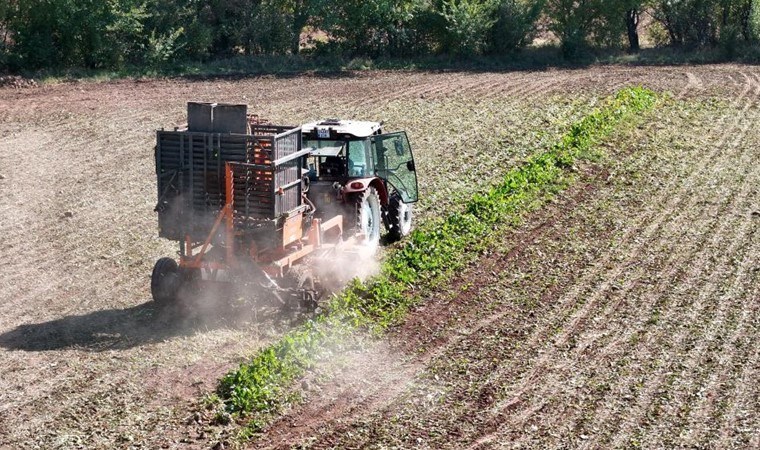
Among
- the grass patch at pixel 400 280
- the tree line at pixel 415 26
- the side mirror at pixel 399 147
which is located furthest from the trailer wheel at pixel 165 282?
the tree line at pixel 415 26

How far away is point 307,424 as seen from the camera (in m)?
11.8

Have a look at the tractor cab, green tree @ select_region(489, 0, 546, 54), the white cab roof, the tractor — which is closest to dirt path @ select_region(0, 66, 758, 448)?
the tractor

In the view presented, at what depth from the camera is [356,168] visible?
55.6 ft

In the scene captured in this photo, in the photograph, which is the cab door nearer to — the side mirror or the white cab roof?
the side mirror

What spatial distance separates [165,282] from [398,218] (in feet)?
15.4

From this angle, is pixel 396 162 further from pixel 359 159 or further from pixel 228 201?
pixel 228 201

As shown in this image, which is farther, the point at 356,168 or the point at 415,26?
the point at 415,26

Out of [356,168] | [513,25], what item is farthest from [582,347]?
[513,25]

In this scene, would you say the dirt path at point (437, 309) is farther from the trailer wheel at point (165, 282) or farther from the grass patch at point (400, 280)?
the grass patch at point (400, 280)

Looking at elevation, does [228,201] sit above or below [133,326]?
above

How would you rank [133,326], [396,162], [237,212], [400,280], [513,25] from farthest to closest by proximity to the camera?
[513,25], [396,162], [400,280], [133,326], [237,212]

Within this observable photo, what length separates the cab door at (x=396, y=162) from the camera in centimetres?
1755

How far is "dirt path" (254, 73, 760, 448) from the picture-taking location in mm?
11750

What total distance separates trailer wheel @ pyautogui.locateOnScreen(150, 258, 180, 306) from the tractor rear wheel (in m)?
4.35
